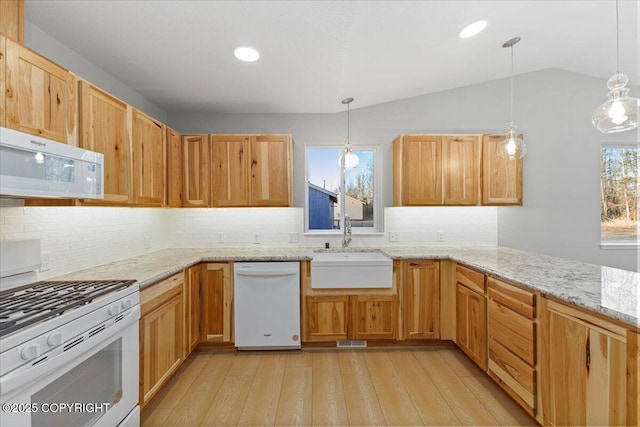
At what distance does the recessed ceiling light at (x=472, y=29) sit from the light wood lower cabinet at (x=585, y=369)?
1.97 metres

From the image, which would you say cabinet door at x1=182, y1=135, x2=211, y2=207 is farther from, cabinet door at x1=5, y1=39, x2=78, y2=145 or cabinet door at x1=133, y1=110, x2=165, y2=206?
cabinet door at x1=5, y1=39, x2=78, y2=145

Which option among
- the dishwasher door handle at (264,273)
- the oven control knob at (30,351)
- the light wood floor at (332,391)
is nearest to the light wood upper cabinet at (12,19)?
the oven control knob at (30,351)

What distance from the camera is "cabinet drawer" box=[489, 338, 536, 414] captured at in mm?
1645

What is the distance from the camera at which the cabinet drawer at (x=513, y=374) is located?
5.40 ft

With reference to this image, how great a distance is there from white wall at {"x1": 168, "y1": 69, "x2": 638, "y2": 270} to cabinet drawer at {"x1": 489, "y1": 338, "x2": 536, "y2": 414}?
1709 millimetres

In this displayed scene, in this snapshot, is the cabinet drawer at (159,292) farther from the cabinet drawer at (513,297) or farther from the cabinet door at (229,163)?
the cabinet drawer at (513,297)

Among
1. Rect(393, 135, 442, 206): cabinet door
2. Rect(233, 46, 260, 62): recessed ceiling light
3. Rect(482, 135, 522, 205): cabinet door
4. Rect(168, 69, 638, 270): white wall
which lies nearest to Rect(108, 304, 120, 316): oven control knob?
Rect(233, 46, 260, 62): recessed ceiling light

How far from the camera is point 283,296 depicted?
8.63 feet

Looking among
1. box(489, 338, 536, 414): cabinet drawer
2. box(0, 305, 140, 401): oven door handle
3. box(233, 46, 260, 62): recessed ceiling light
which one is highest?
box(233, 46, 260, 62): recessed ceiling light

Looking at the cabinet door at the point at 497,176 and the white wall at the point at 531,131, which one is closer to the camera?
the cabinet door at the point at 497,176

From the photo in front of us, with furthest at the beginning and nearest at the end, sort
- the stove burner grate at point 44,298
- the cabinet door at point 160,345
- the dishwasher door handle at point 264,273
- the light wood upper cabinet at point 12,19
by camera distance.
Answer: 1. the dishwasher door handle at point 264,273
2. the cabinet door at point 160,345
3. the light wood upper cabinet at point 12,19
4. the stove burner grate at point 44,298

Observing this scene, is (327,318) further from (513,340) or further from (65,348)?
(65,348)

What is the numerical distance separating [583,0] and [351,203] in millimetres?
2532

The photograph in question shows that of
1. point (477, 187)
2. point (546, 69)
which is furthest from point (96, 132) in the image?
point (546, 69)
